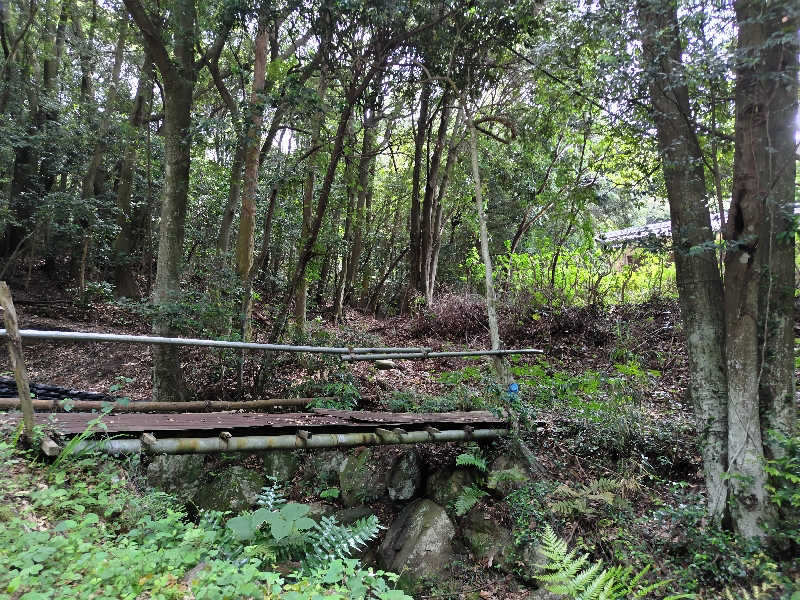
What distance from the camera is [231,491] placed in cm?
551

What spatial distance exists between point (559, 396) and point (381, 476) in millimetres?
2826

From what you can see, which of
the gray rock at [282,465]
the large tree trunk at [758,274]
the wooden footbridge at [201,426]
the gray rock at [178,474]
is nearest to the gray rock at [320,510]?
the gray rock at [282,465]

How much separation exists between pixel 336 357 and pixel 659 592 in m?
5.55

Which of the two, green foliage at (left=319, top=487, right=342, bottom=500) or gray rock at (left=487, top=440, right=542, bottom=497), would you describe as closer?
gray rock at (left=487, top=440, right=542, bottom=497)

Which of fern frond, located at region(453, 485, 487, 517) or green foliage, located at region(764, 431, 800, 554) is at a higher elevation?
green foliage, located at region(764, 431, 800, 554)

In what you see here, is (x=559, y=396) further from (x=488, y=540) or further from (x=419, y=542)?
(x=419, y=542)

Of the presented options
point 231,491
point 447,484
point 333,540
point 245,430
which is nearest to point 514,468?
point 447,484

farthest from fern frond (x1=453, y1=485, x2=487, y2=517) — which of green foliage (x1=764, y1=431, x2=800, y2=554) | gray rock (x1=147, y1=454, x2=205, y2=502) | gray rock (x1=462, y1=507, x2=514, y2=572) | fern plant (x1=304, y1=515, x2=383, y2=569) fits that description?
gray rock (x1=147, y1=454, x2=205, y2=502)

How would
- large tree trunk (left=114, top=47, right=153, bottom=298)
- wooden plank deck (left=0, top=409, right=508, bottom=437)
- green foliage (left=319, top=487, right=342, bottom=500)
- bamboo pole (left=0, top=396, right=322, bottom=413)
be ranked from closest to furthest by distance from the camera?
wooden plank deck (left=0, top=409, right=508, bottom=437), bamboo pole (left=0, top=396, right=322, bottom=413), green foliage (left=319, top=487, right=342, bottom=500), large tree trunk (left=114, top=47, right=153, bottom=298)

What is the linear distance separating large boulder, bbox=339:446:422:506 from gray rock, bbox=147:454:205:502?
1.79 metres

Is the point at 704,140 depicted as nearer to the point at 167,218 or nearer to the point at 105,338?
the point at 105,338

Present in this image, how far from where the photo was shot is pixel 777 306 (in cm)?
387

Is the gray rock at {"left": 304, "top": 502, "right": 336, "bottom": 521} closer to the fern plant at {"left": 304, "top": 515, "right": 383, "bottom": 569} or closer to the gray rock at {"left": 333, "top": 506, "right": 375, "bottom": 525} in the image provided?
the gray rock at {"left": 333, "top": 506, "right": 375, "bottom": 525}

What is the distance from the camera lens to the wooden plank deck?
3.39 metres
